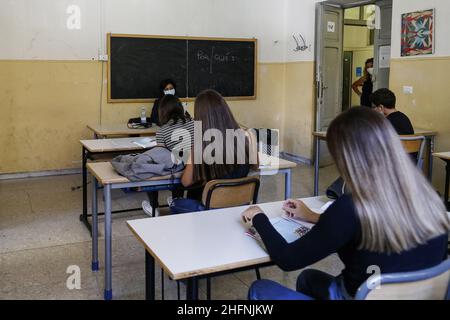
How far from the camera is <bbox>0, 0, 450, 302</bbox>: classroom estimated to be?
1.55 meters

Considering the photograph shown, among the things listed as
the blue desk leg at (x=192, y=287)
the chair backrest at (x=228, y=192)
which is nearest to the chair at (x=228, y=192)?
the chair backrest at (x=228, y=192)

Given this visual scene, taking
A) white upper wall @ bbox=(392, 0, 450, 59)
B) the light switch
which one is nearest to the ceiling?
white upper wall @ bbox=(392, 0, 450, 59)

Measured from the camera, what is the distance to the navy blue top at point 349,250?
154 centimetres

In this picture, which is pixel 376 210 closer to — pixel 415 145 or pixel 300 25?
pixel 415 145

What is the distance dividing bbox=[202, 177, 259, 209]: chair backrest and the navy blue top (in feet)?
3.86

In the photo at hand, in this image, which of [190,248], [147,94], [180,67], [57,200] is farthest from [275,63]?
[190,248]

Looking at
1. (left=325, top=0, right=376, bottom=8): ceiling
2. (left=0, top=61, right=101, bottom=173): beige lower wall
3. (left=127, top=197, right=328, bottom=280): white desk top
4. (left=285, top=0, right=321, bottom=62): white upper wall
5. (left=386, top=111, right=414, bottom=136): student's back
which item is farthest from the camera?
(left=285, top=0, right=321, bottom=62): white upper wall

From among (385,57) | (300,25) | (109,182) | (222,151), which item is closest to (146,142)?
(109,182)

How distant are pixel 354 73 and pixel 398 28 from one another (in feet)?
11.0

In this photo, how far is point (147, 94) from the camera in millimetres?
6883

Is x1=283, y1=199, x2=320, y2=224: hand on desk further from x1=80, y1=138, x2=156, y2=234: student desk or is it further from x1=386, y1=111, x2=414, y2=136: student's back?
x1=386, y1=111, x2=414, y2=136: student's back

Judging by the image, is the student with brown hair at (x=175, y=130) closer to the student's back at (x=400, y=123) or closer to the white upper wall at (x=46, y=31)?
the student's back at (x=400, y=123)

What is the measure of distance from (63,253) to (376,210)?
2.86 m

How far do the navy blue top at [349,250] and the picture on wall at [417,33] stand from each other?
4.32m
